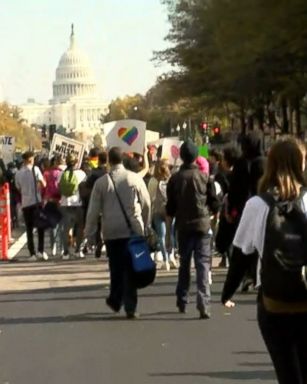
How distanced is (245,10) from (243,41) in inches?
116

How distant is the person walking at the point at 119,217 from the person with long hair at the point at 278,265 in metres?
7.15

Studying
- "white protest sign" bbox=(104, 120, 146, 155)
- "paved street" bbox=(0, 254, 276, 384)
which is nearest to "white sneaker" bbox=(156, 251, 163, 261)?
"white protest sign" bbox=(104, 120, 146, 155)

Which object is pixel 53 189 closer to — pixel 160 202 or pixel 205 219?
pixel 160 202

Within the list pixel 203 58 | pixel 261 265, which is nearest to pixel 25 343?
pixel 261 265

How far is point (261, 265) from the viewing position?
686 cm

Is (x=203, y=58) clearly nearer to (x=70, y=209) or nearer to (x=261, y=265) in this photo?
(x=70, y=209)

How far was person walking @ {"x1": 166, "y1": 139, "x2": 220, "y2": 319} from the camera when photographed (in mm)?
13969

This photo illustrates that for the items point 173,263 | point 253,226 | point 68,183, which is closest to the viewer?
point 253,226

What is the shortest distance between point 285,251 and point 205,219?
7380 millimetres

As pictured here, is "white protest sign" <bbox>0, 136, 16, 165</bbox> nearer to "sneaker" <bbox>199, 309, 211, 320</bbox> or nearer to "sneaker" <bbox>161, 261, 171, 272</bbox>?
"sneaker" <bbox>161, 261, 171, 272</bbox>

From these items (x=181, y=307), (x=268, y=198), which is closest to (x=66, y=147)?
(x=181, y=307)

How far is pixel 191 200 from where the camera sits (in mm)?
14117

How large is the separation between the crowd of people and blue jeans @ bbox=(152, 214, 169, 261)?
0.05 feet

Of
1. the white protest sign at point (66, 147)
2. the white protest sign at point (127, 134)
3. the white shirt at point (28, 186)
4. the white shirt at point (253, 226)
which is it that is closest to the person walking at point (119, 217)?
the white shirt at point (253, 226)
